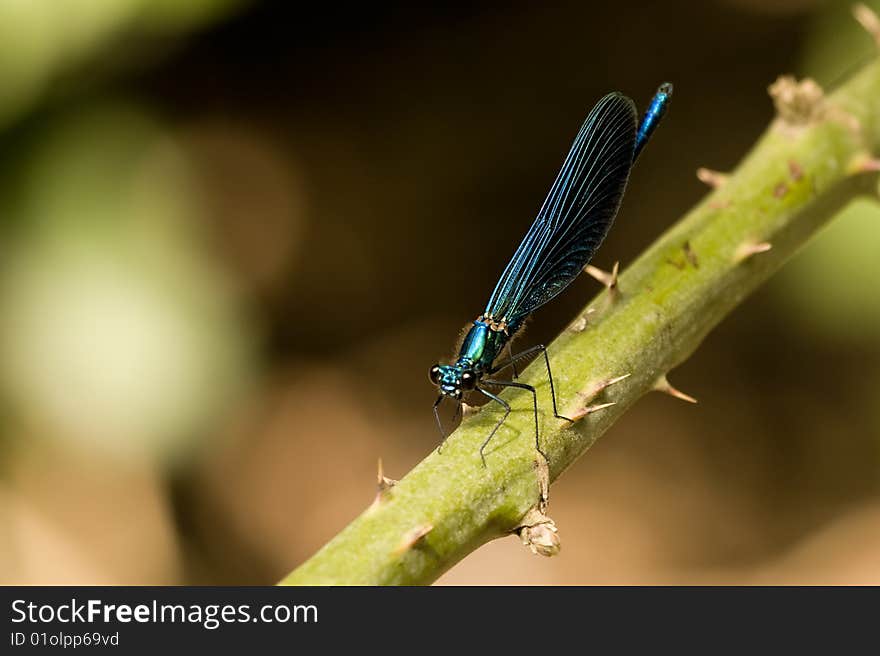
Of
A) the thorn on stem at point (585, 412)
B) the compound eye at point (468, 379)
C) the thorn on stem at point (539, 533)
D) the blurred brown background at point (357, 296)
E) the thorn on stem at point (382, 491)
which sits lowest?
the thorn on stem at point (539, 533)

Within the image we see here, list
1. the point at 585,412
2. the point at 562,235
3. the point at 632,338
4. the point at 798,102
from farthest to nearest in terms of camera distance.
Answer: the point at 562,235, the point at 798,102, the point at 632,338, the point at 585,412

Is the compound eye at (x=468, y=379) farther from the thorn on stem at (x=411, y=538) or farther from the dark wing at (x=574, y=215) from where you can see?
the thorn on stem at (x=411, y=538)

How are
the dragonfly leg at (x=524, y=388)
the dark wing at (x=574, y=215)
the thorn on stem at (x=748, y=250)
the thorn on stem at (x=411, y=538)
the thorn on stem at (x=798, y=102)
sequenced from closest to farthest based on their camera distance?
the thorn on stem at (x=411, y=538)
the dragonfly leg at (x=524, y=388)
the thorn on stem at (x=748, y=250)
the thorn on stem at (x=798, y=102)
the dark wing at (x=574, y=215)

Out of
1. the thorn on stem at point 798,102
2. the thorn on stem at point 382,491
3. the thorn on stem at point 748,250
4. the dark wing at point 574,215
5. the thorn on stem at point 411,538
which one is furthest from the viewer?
the dark wing at point 574,215

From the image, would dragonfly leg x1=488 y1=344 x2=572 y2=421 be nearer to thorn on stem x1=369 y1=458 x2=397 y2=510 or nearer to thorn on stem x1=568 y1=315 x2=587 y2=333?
thorn on stem x1=568 y1=315 x2=587 y2=333

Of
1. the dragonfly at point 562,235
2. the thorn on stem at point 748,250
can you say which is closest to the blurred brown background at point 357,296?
the dragonfly at point 562,235

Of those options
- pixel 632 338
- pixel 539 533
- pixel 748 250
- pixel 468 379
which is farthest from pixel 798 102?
pixel 539 533

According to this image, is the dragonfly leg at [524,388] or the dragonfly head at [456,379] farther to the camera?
the dragonfly head at [456,379]

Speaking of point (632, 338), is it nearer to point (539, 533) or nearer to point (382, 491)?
point (539, 533)
